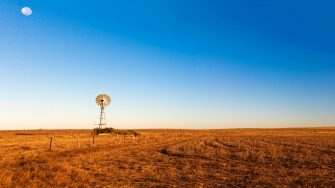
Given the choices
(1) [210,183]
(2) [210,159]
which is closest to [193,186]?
(1) [210,183]

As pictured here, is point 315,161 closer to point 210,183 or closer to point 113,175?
point 210,183

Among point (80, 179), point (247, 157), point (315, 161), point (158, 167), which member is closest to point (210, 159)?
point (247, 157)

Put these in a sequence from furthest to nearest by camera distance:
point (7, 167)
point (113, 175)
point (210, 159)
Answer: point (210, 159)
point (7, 167)
point (113, 175)

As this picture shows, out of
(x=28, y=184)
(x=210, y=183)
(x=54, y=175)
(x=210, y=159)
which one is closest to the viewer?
(x=28, y=184)

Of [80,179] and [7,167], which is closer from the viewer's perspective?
[80,179]

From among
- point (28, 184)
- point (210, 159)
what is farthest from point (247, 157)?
point (28, 184)

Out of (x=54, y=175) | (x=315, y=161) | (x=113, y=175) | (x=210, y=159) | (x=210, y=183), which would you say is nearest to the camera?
(x=210, y=183)

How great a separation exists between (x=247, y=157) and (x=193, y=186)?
1097cm

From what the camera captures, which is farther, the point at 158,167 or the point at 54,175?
the point at 158,167

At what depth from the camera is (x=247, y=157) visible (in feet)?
80.5

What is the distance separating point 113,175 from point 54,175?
10.3 feet

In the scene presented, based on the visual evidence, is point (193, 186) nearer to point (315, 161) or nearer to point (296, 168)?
point (296, 168)

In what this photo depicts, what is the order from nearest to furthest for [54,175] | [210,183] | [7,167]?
[210,183]
[54,175]
[7,167]

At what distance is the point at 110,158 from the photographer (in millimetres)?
24938
